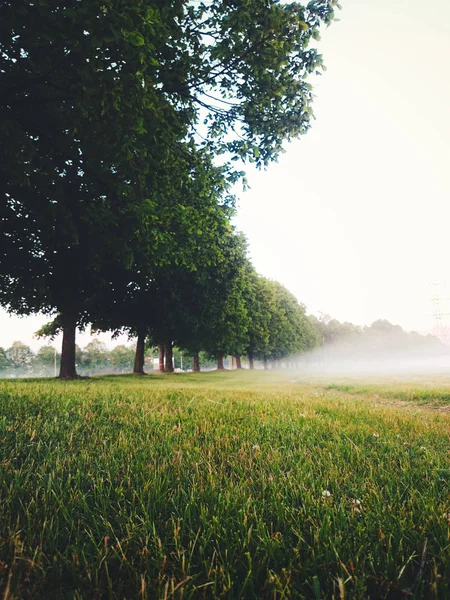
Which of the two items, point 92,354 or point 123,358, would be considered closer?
point 92,354

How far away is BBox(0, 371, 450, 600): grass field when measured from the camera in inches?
49.8

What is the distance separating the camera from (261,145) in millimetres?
8023

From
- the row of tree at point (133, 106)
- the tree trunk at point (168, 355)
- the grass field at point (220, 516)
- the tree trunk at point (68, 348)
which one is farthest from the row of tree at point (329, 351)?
the grass field at point (220, 516)

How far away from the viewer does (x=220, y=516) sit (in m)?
1.74

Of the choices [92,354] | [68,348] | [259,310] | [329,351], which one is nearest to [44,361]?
[92,354]

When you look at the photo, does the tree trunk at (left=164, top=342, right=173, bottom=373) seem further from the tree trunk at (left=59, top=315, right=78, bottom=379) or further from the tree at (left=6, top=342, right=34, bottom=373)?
the tree at (left=6, top=342, right=34, bottom=373)

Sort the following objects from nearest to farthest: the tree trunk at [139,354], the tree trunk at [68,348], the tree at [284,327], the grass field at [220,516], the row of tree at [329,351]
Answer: the grass field at [220,516]
the tree trunk at [68,348]
the tree trunk at [139,354]
the tree at [284,327]
the row of tree at [329,351]

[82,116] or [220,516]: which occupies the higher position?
[82,116]

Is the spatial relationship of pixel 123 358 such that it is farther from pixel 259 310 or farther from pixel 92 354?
pixel 259 310

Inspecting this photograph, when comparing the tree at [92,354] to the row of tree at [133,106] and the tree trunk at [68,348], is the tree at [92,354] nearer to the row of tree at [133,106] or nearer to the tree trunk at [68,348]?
the tree trunk at [68,348]

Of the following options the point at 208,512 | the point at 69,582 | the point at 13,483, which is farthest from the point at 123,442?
the point at 69,582

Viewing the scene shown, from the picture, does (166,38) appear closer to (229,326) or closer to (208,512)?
(208,512)

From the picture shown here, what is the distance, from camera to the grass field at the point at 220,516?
1.26 metres

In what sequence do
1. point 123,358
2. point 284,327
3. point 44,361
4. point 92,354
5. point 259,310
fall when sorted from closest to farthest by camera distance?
point 259,310, point 284,327, point 92,354, point 123,358, point 44,361
